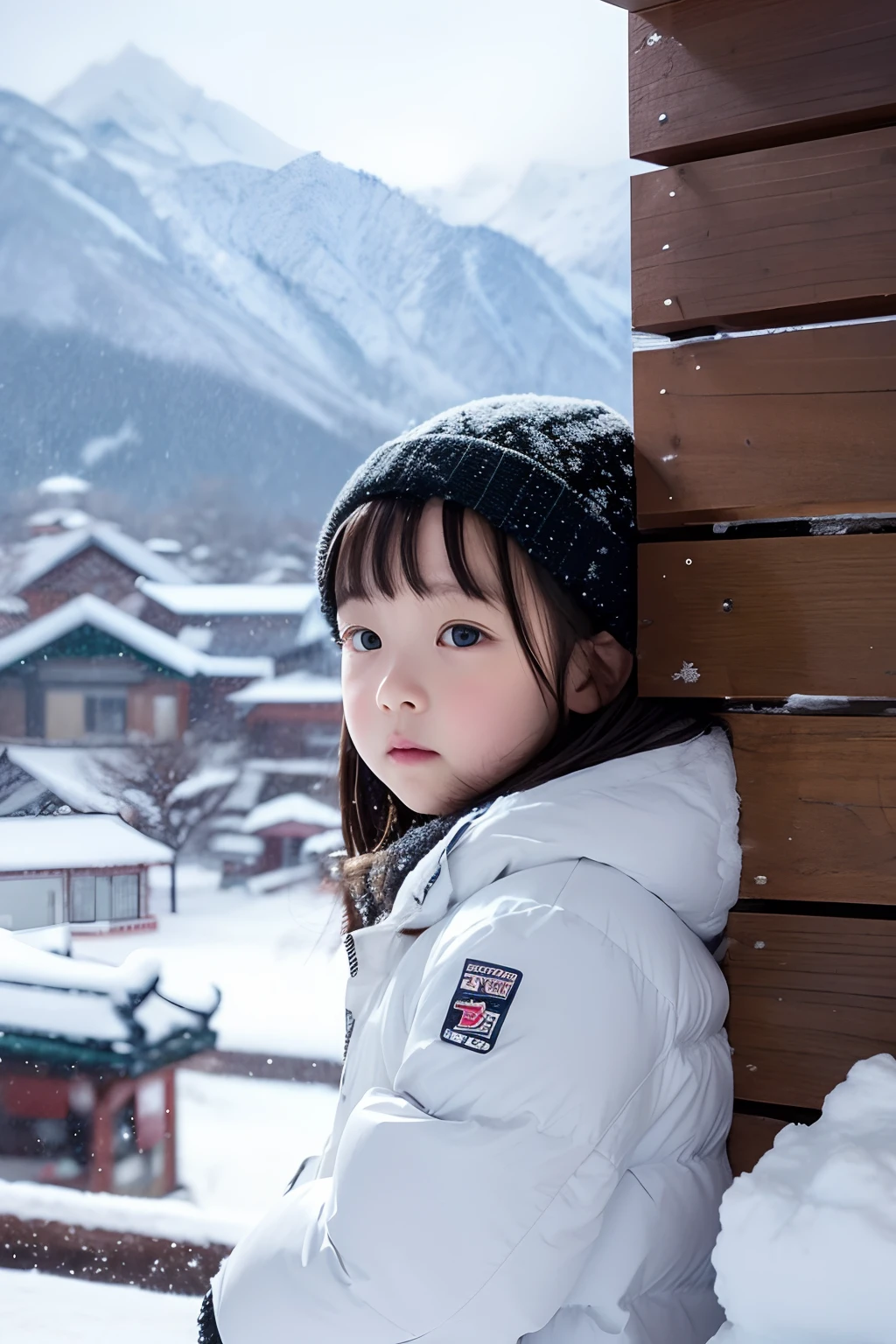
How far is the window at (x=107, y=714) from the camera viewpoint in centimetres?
219

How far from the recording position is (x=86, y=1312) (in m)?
1.92

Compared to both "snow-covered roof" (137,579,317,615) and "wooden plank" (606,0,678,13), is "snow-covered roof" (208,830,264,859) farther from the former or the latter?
"wooden plank" (606,0,678,13)

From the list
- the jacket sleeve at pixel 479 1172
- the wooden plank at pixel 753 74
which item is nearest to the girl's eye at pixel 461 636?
the jacket sleeve at pixel 479 1172

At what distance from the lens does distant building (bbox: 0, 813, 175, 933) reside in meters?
2.08

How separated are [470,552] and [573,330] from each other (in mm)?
1738

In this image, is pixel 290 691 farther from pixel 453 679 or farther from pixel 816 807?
pixel 816 807

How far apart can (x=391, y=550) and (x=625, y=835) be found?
312 millimetres

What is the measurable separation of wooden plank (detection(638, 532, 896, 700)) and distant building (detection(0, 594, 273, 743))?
151 centimetres

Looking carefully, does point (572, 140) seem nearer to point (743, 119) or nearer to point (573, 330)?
point (573, 330)

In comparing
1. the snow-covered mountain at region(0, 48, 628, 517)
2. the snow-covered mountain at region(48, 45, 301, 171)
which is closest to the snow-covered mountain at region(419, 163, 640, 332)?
the snow-covered mountain at region(0, 48, 628, 517)

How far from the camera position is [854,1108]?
2.39 ft

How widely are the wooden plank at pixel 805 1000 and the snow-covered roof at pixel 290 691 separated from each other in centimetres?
149

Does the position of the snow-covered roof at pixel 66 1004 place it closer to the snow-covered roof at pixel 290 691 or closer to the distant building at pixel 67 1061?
the distant building at pixel 67 1061

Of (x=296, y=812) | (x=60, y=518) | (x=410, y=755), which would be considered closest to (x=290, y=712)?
(x=296, y=812)
